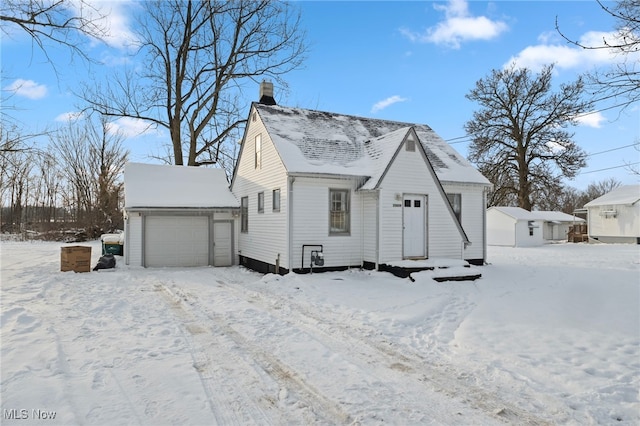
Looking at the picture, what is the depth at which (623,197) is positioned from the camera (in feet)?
106

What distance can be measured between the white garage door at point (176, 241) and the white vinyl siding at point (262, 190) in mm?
1613

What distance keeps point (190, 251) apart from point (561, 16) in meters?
15.0

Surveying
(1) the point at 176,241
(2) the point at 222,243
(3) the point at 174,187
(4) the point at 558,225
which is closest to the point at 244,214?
(2) the point at 222,243

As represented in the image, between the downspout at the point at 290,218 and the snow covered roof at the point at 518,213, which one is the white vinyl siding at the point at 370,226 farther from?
the snow covered roof at the point at 518,213

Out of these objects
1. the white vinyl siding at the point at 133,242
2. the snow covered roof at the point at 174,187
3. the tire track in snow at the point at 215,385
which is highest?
the snow covered roof at the point at 174,187

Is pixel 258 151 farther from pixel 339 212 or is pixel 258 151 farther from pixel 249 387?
pixel 249 387

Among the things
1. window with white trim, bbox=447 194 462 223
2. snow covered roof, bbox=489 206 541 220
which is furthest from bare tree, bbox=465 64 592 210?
window with white trim, bbox=447 194 462 223

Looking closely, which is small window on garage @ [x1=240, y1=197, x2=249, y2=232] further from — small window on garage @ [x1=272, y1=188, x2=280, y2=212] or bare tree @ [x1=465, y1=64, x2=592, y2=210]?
bare tree @ [x1=465, y1=64, x2=592, y2=210]

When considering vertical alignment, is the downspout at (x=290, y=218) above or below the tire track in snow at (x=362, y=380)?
above

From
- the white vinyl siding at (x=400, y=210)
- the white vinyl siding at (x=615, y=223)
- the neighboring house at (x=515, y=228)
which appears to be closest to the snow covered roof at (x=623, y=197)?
the white vinyl siding at (x=615, y=223)

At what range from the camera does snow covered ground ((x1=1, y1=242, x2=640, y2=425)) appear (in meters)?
3.94

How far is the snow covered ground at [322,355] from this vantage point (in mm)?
3939

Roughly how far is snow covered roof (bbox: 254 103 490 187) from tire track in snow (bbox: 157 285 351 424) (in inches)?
274

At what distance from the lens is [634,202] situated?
30.5 metres
